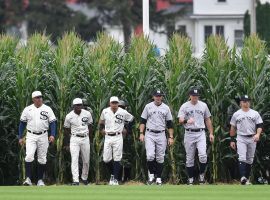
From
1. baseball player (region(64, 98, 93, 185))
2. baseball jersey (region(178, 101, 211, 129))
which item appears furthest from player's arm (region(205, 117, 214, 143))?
baseball player (region(64, 98, 93, 185))

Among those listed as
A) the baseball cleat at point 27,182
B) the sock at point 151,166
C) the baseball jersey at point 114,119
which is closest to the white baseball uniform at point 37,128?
the baseball cleat at point 27,182

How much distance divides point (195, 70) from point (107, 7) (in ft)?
181

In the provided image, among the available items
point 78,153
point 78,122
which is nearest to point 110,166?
point 78,153

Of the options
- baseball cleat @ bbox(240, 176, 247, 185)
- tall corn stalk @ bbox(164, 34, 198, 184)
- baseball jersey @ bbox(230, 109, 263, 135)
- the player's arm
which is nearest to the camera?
baseball cleat @ bbox(240, 176, 247, 185)

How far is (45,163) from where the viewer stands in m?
28.5

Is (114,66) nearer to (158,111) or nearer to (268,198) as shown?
(158,111)

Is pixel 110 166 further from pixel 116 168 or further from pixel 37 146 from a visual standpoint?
pixel 37 146

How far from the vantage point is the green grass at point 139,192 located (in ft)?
75.6

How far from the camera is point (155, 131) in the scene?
28484 millimetres

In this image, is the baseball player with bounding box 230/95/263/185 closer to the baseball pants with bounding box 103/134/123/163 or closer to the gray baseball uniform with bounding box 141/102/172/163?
the gray baseball uniform with bounding box 141/102/172/163

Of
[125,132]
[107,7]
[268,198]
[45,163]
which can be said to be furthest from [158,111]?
[107,7]

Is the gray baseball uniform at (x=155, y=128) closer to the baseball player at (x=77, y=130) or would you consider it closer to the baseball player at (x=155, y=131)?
the baseball player at (x=155, y=131)

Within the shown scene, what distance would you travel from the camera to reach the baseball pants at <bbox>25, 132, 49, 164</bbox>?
28031mm

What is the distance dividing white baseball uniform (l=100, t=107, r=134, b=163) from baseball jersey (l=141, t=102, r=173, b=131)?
1.60 feet
